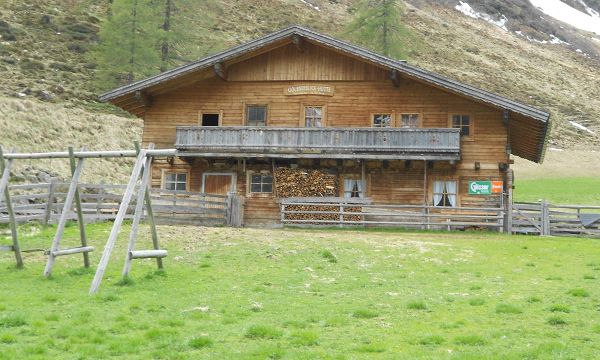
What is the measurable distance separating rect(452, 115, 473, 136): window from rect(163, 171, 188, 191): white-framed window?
12278 millimetres

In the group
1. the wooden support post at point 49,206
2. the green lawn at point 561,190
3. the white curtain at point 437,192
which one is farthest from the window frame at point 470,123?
the green lawn at point 561,190

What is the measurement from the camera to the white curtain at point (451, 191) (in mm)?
31281

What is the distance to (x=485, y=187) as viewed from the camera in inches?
1215

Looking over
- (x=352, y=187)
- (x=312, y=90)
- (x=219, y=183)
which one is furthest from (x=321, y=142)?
(x=219, y=183)

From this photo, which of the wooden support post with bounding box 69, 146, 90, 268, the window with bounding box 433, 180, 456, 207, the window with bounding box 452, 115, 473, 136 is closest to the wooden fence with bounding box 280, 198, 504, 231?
the window with bounding box 433, 180, 456, 207

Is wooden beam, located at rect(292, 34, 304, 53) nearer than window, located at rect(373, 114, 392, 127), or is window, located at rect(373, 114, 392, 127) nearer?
wooden beam, located at rect(292, 34, 304, 53)

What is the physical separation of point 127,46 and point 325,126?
29.2 meters

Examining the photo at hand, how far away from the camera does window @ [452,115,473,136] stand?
103ft

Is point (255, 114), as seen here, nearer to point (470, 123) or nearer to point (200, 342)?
point (470, 123)

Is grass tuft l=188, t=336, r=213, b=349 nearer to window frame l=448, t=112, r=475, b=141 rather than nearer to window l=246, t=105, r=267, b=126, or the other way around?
window frame l=448, t=112, r=475, b=141

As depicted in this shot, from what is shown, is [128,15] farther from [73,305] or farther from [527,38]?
[527,38]

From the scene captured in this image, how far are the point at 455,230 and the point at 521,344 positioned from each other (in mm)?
20421

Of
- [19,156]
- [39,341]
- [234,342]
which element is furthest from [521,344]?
[19,156]

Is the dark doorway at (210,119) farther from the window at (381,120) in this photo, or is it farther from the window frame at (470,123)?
the window frame at (470,123)
